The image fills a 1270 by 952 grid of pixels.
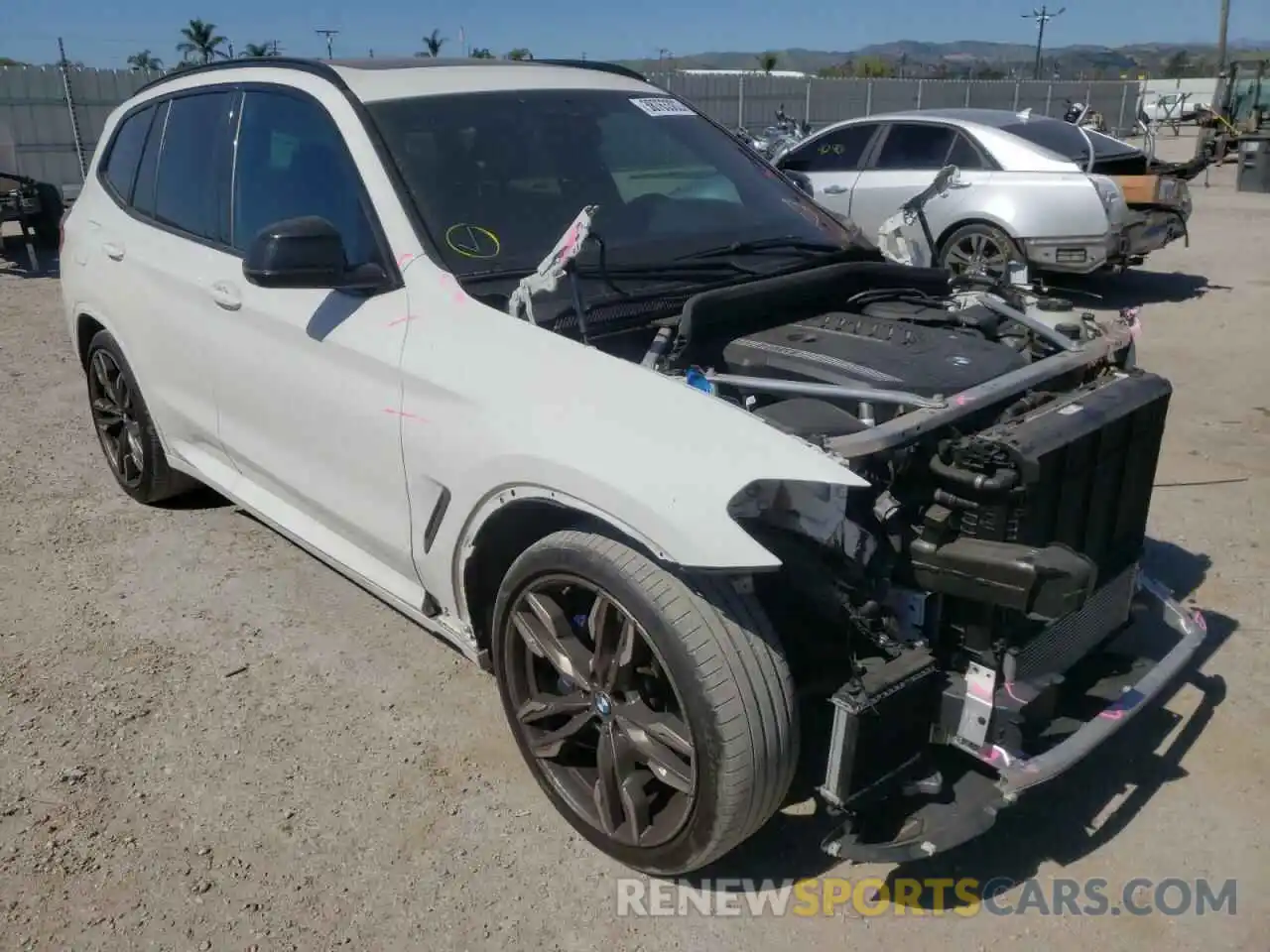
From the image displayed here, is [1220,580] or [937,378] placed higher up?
[937,378]

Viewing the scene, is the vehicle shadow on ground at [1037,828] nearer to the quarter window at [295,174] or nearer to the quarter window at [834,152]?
the quarter window at [295,174]

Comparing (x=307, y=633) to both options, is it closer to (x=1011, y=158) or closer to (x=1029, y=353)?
(x=1029, y=353)

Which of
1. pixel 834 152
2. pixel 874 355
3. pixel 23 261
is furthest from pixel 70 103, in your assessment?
pixel 874 355

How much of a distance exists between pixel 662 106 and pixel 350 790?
272 centimetres

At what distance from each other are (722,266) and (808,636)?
1.38 metres

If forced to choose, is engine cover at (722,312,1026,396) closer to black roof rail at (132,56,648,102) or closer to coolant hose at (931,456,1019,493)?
coolant hose at (931,456,1019,493)

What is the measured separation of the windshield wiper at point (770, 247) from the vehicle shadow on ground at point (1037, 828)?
1.60 metres

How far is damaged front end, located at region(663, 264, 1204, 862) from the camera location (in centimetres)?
239

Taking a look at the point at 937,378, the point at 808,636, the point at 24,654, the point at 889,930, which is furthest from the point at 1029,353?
the point at 24,654

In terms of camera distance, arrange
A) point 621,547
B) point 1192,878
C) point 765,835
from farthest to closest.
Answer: point 765,835 < point 1192,878 < point 621,547

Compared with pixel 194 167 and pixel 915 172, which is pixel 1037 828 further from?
pixel 915 172

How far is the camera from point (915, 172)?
33.1 ft

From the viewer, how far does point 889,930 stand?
2635mm

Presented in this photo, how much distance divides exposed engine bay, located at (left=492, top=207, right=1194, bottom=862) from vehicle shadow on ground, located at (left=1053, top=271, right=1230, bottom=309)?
751 centimetres
